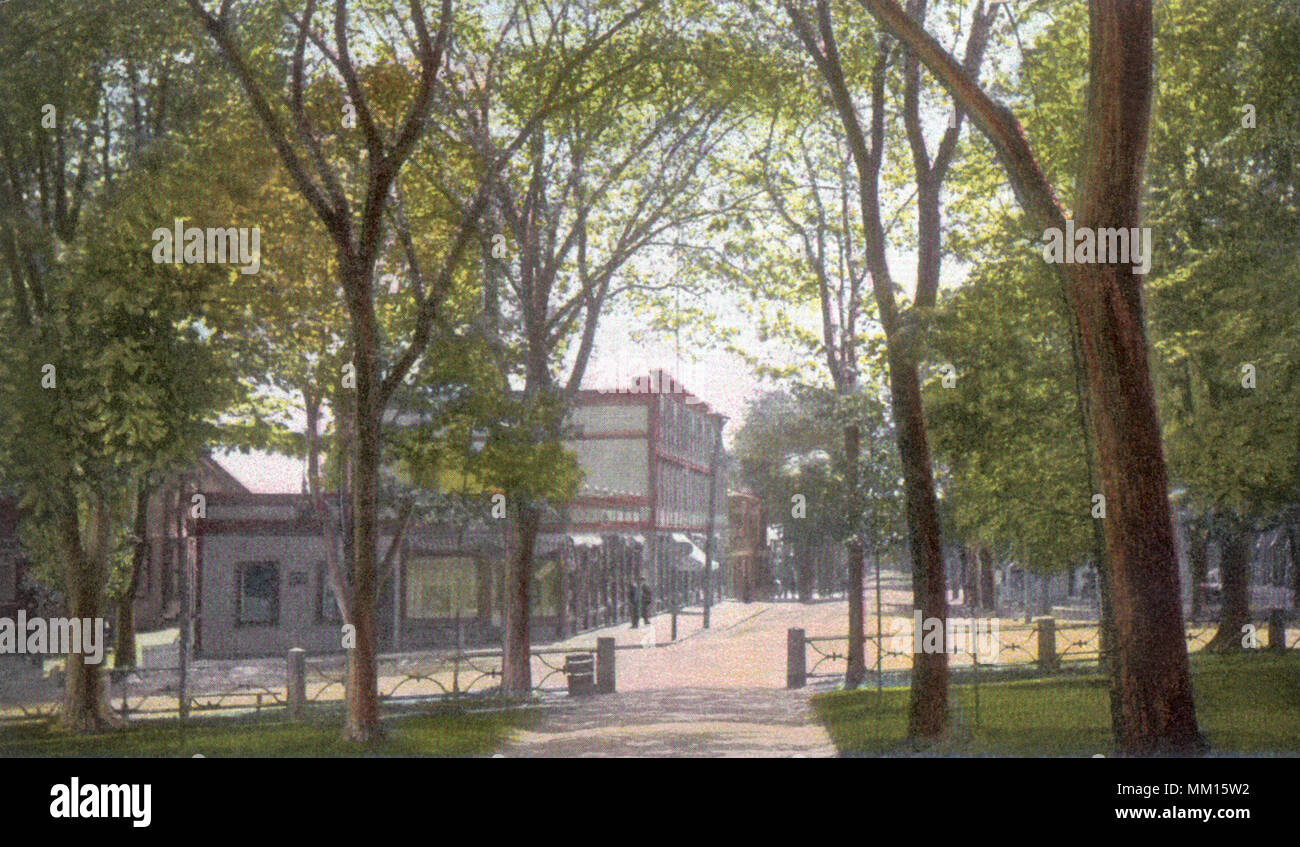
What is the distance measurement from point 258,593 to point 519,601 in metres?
12.7

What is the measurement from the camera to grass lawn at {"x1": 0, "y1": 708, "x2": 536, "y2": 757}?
492 inches

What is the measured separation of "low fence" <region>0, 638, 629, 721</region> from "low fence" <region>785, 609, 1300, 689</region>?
3.78 m

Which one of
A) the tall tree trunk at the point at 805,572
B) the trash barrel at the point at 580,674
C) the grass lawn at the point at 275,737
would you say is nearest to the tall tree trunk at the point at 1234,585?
the trash barrel at the point at 580,674

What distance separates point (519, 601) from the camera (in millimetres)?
18828

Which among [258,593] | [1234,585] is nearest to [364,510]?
[1234,585]

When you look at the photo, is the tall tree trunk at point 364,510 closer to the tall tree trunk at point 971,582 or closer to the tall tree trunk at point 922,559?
the tall tree trunk at point 922,559

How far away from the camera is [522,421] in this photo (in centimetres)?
1672

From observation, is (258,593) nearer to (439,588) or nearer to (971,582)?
(439,588)

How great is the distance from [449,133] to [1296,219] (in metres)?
10.1

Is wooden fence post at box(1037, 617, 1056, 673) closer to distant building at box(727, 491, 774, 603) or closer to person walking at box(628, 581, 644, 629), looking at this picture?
person walking at box(628, 581, 644, 629)

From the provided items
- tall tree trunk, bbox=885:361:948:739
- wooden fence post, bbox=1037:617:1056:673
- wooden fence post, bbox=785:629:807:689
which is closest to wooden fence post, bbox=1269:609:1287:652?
wooden fence post, bbox=1037:617:1056:673

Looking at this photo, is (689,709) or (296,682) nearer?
(689,709)
